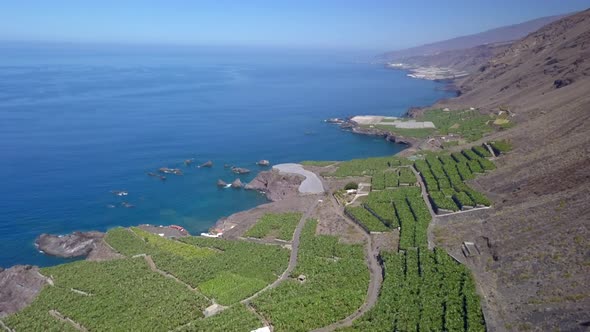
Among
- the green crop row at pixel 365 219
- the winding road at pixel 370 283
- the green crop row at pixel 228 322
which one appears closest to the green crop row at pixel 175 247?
the green crop row at pixel 228 322

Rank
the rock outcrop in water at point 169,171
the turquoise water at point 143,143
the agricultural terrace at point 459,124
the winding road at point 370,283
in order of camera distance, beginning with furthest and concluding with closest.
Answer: the agricultural terrace at point 459,124, the rock outcrop in water at point 169,171, the turquoise water at point 143,143, the winding road at point 370,283

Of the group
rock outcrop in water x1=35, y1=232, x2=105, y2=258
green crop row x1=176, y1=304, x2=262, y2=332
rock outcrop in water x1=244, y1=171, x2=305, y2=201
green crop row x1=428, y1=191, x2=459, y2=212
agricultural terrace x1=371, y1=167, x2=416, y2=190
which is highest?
green crop row x1=428, y1=191, x2=459, y2=212

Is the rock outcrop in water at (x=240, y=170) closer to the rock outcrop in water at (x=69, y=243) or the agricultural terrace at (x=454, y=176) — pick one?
the agricultural terrace at (x=454, y=176)

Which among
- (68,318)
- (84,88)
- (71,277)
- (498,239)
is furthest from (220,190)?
(84,88)

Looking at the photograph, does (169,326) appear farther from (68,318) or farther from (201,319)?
(68,318)

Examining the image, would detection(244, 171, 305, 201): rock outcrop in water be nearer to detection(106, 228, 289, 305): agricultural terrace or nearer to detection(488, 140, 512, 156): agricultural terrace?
detection(106, 228, 289, 305): agricultural terrace

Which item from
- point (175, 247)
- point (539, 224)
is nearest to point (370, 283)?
point (539, 224)

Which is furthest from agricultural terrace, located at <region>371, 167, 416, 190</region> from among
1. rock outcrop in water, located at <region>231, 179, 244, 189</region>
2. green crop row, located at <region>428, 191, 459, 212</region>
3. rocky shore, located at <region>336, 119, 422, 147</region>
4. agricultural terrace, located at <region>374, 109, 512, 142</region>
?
rocky shore, located at <region>336, 119, 422, 147</region>

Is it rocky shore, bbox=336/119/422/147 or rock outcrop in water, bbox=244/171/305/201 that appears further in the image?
rocky shore, bbox=336/119/422/147
